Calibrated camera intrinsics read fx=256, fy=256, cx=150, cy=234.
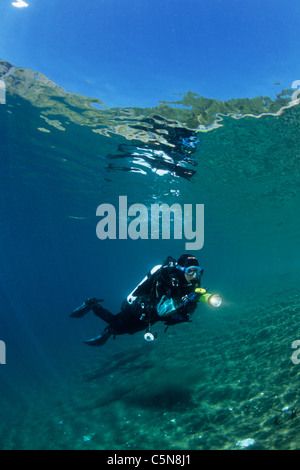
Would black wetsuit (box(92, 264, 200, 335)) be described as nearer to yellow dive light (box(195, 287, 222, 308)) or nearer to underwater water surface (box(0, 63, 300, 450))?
yellow dive light (box(195, 287, 222, 308))

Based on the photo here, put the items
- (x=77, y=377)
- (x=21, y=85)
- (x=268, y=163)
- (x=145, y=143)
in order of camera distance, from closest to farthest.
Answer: (x=21, y=85) → (x=145, y=143) → (x=77, y=377) → (x=268, y=163)

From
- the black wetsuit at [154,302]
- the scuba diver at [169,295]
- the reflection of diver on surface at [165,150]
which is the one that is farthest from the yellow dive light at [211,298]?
the reflection of diver on surface at [165,150]

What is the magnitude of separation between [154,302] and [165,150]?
32.2 ft

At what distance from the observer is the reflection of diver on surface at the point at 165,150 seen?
1235 centimetres

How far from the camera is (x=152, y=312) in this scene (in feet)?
22.4

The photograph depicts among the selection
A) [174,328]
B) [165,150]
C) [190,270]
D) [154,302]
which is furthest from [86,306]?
[174,328]

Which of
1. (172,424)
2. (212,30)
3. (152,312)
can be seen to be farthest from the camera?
(212,30)

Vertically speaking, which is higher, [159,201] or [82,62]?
[159,201]

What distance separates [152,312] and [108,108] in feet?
29.5

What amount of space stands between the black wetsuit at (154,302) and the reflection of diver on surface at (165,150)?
316 inches

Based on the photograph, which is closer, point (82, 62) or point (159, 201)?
point (82, 62)

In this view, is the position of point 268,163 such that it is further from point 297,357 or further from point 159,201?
point 297,357

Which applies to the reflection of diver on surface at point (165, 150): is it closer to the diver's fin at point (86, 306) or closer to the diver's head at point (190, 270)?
the diver's head at point (190, 270)
